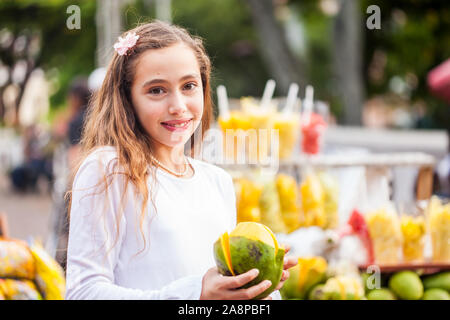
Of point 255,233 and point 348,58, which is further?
point 348,58

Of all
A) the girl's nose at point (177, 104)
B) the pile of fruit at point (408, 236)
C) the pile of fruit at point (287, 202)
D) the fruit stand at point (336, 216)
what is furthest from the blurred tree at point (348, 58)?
the girl's nose at point (177, 104)

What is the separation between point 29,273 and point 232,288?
1.20 m

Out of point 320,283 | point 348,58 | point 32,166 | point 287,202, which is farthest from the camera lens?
point 32,166

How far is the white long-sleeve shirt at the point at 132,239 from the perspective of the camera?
4.44 ft

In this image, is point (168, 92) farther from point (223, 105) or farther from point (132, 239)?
point (223, 105)

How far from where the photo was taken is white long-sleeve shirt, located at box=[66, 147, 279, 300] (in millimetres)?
1354

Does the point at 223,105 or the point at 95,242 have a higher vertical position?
the point at 223,105

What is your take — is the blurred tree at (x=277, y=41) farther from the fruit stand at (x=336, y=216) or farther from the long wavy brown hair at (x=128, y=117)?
the long wavy brown hair at (x=128, y=117)

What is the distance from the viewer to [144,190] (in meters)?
1.40

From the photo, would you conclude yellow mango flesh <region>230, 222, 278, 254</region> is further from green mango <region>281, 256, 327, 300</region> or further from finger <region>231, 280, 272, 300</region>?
green mango <region>281, 256, 327, 300</region>

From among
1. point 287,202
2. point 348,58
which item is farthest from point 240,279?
point 348,58

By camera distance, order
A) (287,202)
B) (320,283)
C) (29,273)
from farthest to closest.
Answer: (287,202) < (320,283) < (29,273)

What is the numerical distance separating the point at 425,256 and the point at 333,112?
47.8 ft
